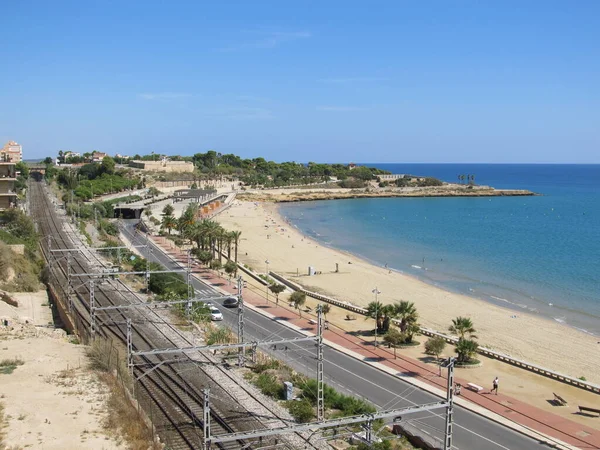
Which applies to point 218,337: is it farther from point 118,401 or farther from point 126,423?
point 126,423

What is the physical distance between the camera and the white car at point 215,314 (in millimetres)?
35125

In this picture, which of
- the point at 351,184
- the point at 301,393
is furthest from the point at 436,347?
the point at 351,184

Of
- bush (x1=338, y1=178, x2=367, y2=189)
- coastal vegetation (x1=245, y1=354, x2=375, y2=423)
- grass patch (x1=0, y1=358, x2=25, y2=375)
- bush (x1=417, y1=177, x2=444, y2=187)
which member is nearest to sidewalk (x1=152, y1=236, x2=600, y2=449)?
coastal vegetation (x1=245, y1=354, x2=375, y2=423)

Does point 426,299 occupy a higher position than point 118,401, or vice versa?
point 118,401

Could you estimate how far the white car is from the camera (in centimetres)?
3512

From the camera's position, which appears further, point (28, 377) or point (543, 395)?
point (543, 395)

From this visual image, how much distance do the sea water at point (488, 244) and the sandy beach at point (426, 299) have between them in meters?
2.26

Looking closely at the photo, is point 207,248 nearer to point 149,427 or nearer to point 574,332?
point 574,332

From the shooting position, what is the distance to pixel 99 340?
1035 inches

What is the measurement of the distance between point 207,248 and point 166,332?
30.9 m

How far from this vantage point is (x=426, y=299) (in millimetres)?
47656

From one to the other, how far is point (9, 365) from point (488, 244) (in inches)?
2695

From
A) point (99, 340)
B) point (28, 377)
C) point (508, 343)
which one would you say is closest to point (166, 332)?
point (99, 340)

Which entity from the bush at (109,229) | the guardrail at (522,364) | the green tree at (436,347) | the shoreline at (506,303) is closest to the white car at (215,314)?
the guardrail at (522,364)
